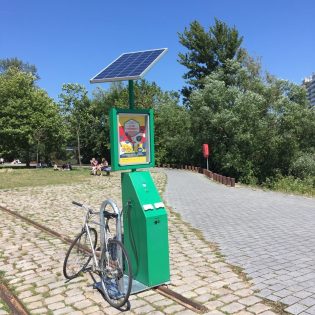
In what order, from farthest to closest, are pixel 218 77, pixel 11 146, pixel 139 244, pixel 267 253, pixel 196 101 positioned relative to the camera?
pixel 11 146, pixel 218 77, pixel 196 101, pixel 267 253, pixel 139 244

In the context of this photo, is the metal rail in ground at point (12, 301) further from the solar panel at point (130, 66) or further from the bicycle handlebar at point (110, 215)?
the solar panel at point (130, 66)

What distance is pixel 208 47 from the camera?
39.3m

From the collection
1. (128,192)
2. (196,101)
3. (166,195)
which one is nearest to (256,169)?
(196,101)

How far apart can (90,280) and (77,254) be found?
0.40 m

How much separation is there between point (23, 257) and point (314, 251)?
456 cm

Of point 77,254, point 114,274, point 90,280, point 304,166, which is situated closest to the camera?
point 114,274

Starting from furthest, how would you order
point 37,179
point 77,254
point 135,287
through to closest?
point 37,179 < point 77,254 < point 135,287

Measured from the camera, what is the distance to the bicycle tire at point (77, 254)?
210 inches

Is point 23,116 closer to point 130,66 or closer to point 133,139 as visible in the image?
point 130,66

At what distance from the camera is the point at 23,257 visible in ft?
21.1

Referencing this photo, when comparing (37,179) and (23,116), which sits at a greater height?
(23,116)

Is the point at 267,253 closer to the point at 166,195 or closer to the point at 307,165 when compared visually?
the point at 166,195

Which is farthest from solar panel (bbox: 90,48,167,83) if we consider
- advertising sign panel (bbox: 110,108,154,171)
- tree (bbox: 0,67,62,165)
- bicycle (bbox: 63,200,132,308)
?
tree (bbox: 0,67,62,165)

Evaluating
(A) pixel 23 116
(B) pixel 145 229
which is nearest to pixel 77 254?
(B) pixel 145 229
